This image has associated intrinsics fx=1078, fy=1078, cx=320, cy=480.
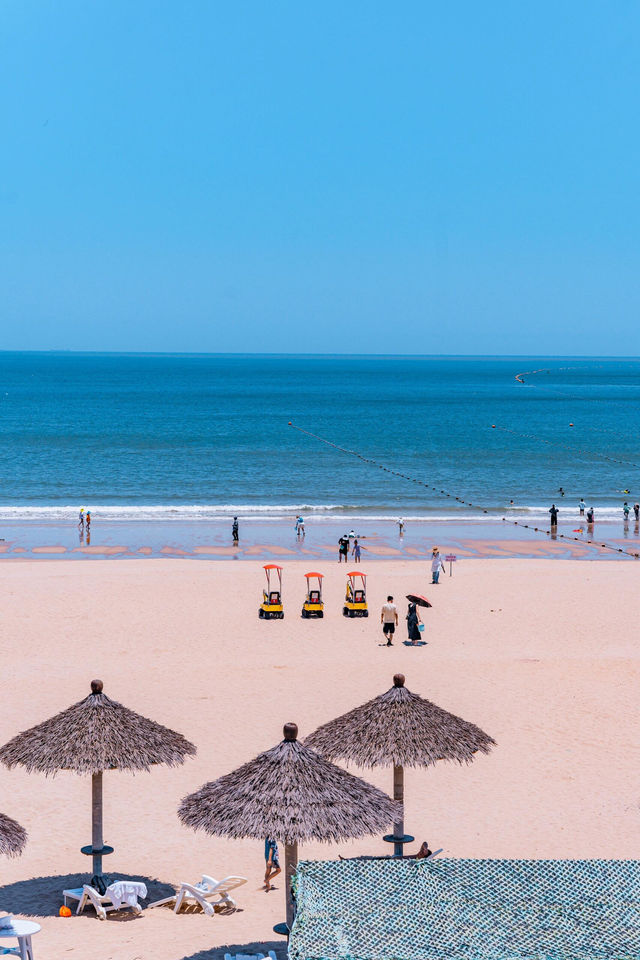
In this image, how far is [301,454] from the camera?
6925 centimetres

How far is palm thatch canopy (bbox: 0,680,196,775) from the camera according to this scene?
34.0ft

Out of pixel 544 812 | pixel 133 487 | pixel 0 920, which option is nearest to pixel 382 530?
pixel 133 487

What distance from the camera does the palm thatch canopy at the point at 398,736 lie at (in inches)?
Answer: 422

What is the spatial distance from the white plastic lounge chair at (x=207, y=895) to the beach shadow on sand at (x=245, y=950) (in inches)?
26.3

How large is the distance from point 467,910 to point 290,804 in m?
2.16

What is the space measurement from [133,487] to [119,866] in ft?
138

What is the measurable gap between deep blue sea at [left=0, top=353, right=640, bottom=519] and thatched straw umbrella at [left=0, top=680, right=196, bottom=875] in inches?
1242

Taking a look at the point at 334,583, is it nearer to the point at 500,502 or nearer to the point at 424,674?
the point at 424,674

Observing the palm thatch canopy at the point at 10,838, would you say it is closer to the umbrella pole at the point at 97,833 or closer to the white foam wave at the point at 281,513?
the umbrella pole at the point at 97,833

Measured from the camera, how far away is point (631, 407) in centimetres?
12631

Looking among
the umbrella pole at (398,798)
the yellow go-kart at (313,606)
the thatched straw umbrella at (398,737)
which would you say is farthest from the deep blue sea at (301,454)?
the thatched straw umbrella at (398,737)

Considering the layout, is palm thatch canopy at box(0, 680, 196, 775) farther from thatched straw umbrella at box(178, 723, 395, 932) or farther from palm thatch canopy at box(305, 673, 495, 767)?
palm thatch canopy at box(305, 673, 495, 767)

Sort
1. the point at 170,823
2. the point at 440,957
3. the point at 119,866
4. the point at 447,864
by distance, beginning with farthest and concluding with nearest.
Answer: the point at 170,823
the point at 119,866
the point at 447,864
the point at 440,957

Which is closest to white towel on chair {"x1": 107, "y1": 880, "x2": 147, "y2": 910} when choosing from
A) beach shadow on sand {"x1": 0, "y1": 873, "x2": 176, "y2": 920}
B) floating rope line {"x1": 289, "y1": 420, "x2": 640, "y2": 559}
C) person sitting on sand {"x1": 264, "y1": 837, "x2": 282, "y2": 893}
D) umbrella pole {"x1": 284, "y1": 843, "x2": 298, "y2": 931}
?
beach shadow on sand {"x1": 0, "y1": 873, "x2": 176, "y2": 920}
